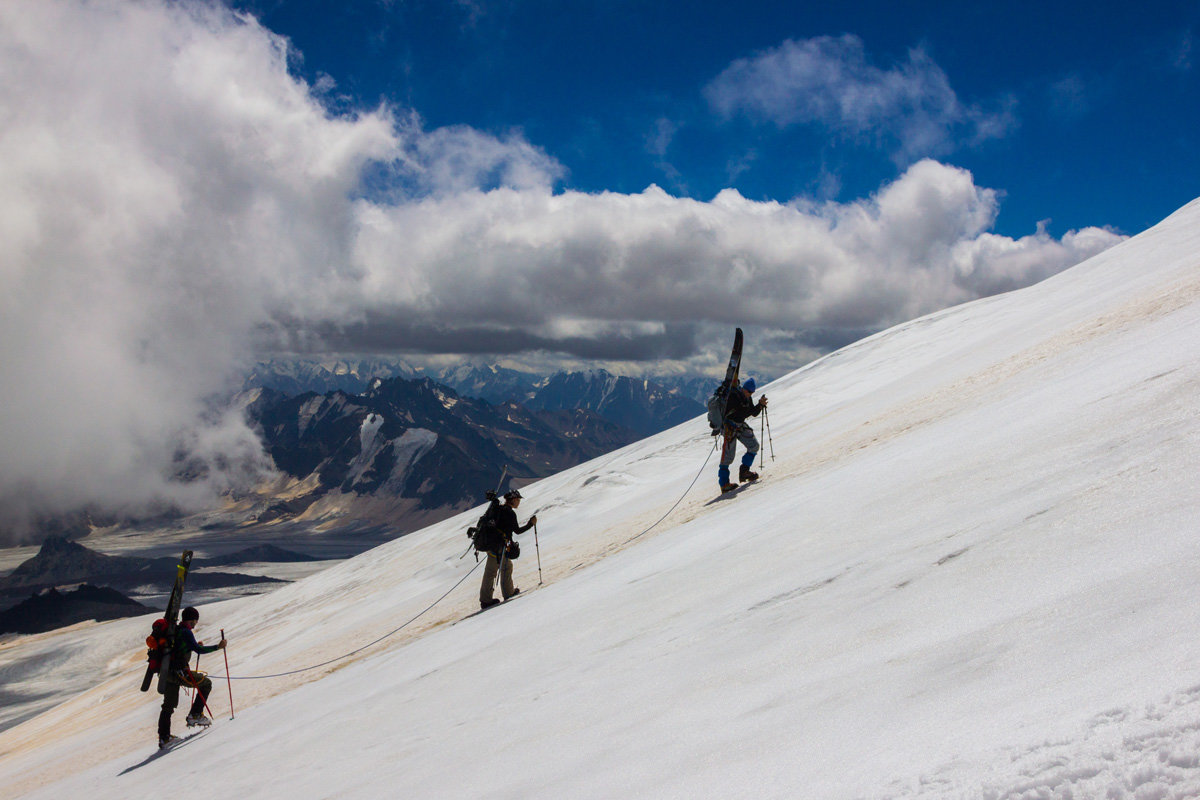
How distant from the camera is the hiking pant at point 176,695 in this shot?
12.4 meters

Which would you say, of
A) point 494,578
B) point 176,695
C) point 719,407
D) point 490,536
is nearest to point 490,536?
point 490,536

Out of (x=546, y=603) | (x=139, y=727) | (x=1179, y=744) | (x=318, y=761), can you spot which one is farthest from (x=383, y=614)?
(x=1179, y=744)

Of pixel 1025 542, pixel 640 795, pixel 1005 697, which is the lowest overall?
pixel 640 795

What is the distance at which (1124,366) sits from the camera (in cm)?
869

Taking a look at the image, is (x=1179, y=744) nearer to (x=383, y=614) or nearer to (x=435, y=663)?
(x=435, y=663)

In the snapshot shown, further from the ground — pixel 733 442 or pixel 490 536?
pixel 733 442

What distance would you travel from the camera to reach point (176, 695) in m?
12.6

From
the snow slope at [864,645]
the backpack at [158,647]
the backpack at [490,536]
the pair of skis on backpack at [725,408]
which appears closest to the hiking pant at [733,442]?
the pair of skis on backpack at [725,408]

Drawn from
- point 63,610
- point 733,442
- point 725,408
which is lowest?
point 63,610

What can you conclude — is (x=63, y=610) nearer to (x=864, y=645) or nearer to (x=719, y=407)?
(x=719, y=407)

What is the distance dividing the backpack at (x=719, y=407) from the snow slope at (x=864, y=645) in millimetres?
1665

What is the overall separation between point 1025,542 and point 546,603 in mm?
7652

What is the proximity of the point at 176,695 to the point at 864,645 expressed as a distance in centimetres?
1366

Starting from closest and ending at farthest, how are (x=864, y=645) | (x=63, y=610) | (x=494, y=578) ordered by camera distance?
(x=864, y=645), (x=494, y=578), (x=63, y=610)
